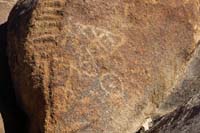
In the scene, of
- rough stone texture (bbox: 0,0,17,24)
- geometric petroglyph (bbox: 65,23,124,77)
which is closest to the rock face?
geometric petroglyph (bbox: 65,23,124,77)

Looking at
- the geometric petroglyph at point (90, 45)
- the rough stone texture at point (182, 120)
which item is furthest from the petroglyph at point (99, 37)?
the rough stone texture at point (182, 120)

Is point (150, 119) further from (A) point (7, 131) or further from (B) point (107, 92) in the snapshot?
(A) point (7, 131)

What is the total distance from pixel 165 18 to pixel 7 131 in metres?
0.81

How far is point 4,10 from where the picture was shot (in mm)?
3393

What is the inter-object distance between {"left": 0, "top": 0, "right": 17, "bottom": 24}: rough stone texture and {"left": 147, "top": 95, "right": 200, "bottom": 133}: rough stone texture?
3.33ft

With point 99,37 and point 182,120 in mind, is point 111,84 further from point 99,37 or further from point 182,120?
point 182,120

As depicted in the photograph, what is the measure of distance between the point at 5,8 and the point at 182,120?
1290 millimetres

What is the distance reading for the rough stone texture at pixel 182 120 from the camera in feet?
8.24

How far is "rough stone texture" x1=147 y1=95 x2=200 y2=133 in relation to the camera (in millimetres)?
2512

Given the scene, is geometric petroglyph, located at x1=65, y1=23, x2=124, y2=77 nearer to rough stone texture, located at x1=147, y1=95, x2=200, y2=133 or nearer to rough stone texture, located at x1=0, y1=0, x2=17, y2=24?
rough stone texture, located at x1=147, y1=95, x2=200, y2=133

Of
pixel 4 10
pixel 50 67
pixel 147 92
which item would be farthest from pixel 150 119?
pixel 4 10

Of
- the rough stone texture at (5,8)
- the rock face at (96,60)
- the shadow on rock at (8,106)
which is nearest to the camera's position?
the rock face at (96,60)

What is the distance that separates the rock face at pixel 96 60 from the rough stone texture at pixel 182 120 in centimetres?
7

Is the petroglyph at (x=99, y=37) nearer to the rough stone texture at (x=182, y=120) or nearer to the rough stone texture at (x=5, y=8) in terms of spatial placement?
the rough stone texture at (x=182, y=120)
